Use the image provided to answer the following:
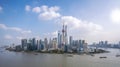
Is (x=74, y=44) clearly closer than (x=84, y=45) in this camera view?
No

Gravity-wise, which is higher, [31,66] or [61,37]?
[61,37]

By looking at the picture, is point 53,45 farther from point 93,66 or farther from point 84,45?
point 93,66

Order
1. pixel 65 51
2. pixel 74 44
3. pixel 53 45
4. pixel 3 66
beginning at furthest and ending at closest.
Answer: pixel 74 44 → pixel 53 45 → pixel 65 51 → pixel 3 66

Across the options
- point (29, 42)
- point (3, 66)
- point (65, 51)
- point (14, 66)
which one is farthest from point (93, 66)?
point (29, 42)

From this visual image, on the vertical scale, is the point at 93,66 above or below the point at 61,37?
below

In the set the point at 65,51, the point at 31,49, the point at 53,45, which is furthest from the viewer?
the point at 53,45

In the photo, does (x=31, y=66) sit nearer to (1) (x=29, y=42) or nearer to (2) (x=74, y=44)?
(1) (x=29, y=42)

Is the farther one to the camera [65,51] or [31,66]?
→ [65,51]

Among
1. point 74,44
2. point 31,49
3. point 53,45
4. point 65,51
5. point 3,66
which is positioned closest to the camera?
point 3,66

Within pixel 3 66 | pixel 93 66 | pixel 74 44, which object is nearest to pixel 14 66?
pixel 3 66
